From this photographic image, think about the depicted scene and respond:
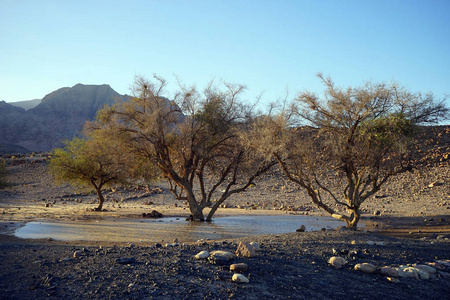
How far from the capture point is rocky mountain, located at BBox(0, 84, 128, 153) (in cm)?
9938

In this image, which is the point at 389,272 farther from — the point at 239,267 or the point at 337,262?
the point at 239,267

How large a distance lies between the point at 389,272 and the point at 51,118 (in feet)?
391

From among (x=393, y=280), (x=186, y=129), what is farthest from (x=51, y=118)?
(x=393, y=280)

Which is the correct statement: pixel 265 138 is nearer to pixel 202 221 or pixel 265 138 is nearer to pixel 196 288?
pixel 202 221

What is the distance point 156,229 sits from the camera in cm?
1647

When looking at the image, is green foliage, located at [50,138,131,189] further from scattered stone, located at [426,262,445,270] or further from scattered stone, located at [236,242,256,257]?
scattered stone, located at [426,262,445,270]

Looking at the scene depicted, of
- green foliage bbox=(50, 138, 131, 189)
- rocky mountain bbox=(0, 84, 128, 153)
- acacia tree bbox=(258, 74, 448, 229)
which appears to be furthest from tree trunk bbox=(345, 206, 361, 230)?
rocky mountain bbox=(0, 84, 128, 153)

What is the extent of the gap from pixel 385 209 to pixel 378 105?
13.3 meters

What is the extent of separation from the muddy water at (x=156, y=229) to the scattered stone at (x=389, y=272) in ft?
24.2

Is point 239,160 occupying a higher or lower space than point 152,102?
lower

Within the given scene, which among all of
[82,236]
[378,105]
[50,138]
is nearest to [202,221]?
[82,236]

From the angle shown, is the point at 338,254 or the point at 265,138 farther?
the point at 265,138

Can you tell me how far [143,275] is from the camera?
620 centimetres

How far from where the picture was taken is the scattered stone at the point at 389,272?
23.6ft
